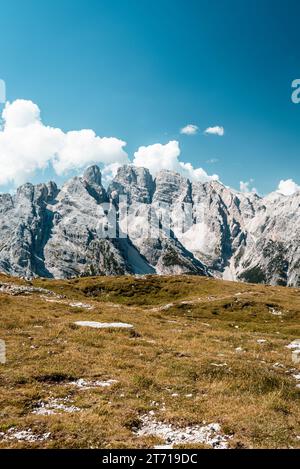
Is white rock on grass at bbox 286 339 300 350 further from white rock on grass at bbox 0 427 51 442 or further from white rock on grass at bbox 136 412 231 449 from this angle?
white rock on grass at bbox 0 427 51 442

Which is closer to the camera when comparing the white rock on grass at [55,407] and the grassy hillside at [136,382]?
the grassy hillside at [136,382]

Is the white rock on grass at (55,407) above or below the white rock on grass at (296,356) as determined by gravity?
above

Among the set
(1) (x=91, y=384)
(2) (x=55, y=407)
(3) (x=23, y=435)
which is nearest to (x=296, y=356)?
(1) (x=91, y=384)

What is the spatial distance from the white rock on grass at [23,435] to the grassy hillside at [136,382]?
0.11 meters

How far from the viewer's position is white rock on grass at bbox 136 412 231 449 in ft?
48.0

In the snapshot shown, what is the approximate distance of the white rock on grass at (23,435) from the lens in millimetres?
14812

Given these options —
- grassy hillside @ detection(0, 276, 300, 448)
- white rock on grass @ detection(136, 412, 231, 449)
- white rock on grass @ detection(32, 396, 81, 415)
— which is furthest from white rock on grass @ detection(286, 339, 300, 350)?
white rock on grass @ detection(32, 396, 81, 415)

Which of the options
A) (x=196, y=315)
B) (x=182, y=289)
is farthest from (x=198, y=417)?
(x=182, y=289)

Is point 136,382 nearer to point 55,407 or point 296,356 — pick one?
point 55,407

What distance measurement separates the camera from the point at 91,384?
21406 mm

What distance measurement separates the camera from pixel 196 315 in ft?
271

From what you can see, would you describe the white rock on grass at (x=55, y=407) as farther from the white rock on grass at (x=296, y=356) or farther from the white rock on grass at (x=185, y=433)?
the white rock on grass at (x=296, y=356)

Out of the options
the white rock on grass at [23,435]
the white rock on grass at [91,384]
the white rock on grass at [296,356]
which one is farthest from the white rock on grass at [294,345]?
the white rock on grass at [23,435]

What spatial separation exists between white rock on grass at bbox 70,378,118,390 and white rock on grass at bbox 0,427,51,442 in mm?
5482
